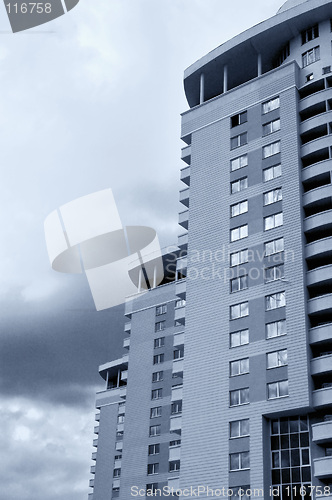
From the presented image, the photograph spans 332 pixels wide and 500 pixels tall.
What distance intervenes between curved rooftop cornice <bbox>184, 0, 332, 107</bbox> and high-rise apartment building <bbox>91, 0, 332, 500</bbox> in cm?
11

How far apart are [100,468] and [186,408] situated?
39078 mm

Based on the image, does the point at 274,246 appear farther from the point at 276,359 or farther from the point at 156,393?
the point at 156,393

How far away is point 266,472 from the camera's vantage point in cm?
4019

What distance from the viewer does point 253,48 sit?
5738 centimetres

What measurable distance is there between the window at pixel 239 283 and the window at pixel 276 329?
13.9ft

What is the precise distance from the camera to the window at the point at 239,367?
145 feet

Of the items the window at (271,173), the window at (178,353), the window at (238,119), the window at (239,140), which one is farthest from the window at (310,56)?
the window at (178,353)

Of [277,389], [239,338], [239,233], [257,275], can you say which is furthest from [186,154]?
[277,389]

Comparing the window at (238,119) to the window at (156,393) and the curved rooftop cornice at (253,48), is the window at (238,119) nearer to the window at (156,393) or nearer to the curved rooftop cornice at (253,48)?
the curved rooftop cornice at (253,48)

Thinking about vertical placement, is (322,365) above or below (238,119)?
below

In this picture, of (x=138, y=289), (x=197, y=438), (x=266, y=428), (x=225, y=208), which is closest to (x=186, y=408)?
(x=197, y=438)

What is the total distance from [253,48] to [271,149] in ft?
40.6

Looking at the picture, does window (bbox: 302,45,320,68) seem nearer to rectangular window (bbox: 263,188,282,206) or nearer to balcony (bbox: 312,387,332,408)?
rectangular window (bbox: 263,188,282,206)

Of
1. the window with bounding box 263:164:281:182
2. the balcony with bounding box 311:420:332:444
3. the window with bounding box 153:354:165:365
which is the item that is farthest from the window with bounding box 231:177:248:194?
the window with bounding box 153:354:165:365
